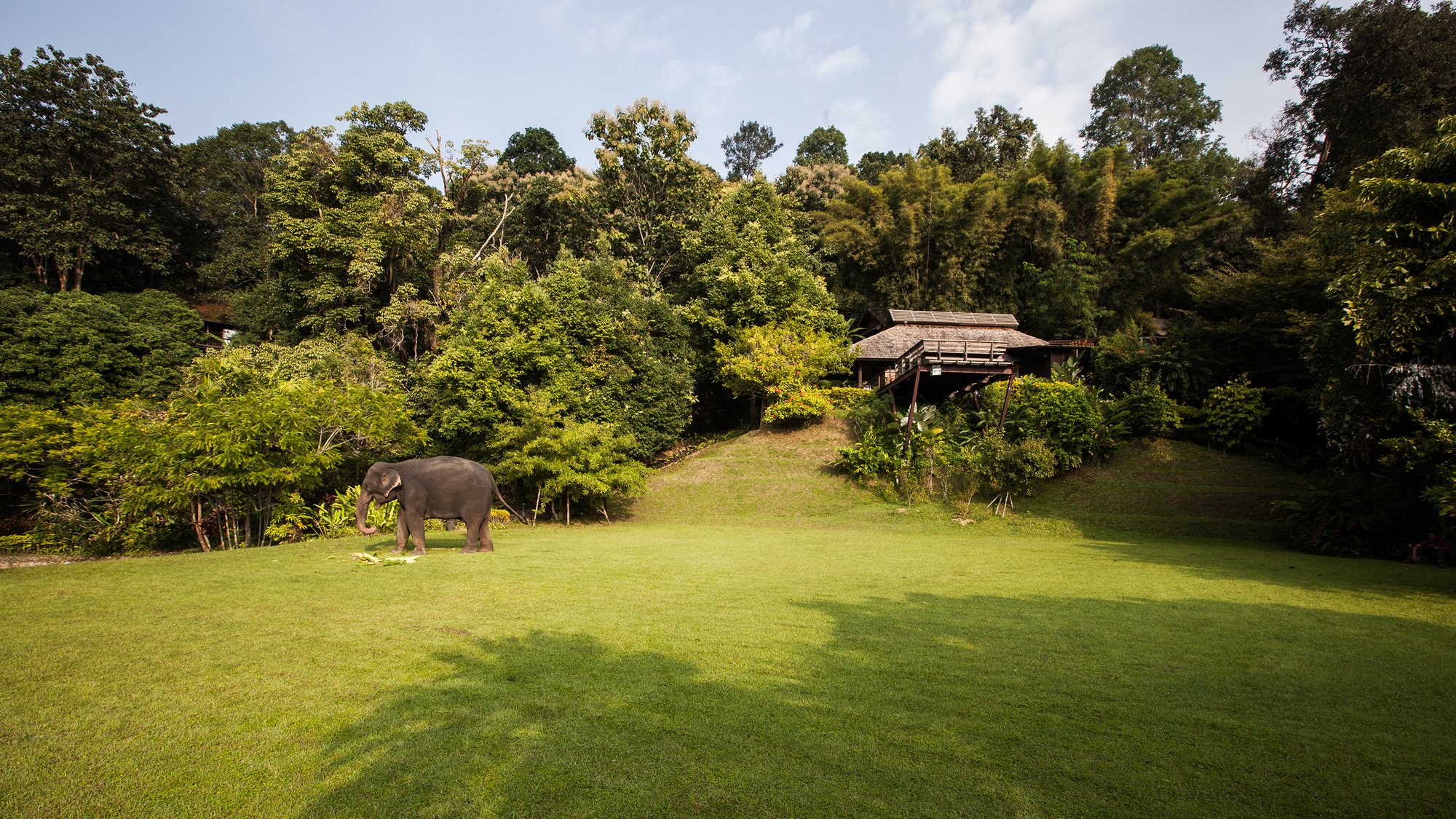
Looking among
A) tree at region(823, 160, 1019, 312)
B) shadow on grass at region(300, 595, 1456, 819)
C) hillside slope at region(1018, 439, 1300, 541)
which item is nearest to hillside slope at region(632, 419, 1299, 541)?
hillside slope at region(1018, 439, 1300, 541)

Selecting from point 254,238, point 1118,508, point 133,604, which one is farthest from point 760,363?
point 254,238

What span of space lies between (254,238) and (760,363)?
113 feet

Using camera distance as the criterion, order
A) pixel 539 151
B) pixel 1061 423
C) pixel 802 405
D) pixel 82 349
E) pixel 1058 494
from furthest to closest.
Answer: pixel 539 151 < pixel 802 405 < pixel 82 349 < pixel 1058 494 < pixel 1061 423

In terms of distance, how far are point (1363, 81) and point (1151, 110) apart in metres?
25.4

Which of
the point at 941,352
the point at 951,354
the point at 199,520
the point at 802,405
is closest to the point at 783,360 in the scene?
the point at 802,405

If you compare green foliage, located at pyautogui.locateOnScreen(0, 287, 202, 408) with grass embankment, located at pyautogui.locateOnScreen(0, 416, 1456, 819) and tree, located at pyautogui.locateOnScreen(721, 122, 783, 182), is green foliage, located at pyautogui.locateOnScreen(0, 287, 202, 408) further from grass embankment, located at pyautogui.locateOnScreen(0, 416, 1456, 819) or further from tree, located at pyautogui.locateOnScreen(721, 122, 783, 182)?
tree, located at pyautogui.locateOnScreen(721, 122, 783, 182)

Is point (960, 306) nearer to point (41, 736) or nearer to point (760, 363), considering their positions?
point (760, 363)

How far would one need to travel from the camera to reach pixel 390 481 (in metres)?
9.51

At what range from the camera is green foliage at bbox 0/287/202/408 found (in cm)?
2198

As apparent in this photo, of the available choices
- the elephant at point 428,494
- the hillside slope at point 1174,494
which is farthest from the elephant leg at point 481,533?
the hillside slope at point 1174,494

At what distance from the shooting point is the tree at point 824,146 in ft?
169

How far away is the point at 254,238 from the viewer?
37.3m

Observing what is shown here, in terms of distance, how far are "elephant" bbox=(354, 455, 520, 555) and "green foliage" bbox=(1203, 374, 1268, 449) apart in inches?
887

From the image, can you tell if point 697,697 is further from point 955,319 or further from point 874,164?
point 874,164
